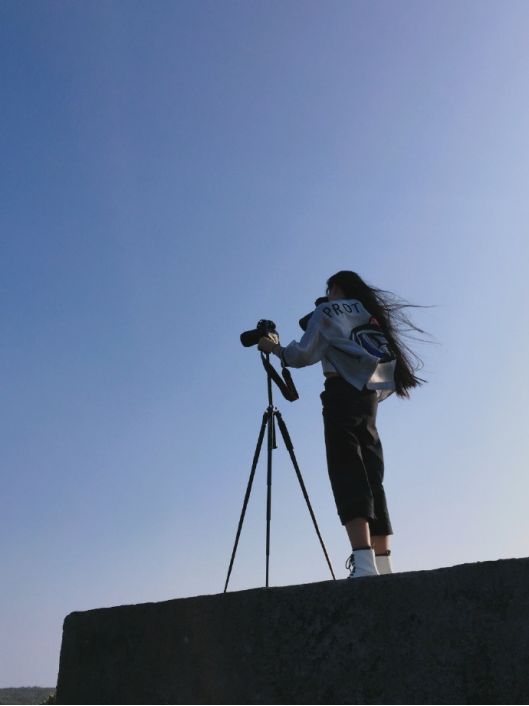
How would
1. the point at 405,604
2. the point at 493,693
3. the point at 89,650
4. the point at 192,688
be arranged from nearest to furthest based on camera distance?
the point at 493,693 → the point at 405,604 → the point at 192,688 → the point at 89,650

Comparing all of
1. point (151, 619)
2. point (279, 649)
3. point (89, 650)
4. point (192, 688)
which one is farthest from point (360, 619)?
point (89, 650)

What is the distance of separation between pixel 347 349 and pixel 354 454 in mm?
666

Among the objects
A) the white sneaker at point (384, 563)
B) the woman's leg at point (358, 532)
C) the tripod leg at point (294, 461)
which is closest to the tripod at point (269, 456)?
the tripod leg at point (294, 461)

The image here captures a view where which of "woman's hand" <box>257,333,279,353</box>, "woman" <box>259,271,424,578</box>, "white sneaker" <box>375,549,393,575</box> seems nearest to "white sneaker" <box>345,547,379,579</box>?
"woman" <box>259,271,424,578</box>

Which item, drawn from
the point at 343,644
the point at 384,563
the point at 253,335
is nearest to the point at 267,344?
the point at 253,335

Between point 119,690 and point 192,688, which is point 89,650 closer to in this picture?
point 119,690

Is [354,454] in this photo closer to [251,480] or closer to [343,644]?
[251,480]

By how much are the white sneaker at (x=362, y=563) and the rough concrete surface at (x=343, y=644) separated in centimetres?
52

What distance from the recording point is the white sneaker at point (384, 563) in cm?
380

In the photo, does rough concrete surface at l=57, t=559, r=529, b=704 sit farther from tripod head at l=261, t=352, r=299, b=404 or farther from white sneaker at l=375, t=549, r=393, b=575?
tripod head at l=261, t=352, r=299, b=404

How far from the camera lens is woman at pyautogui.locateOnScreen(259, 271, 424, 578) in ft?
11.7

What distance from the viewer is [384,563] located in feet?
12.5

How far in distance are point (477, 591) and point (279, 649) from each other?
3.06 ft

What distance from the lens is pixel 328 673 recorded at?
273cm
